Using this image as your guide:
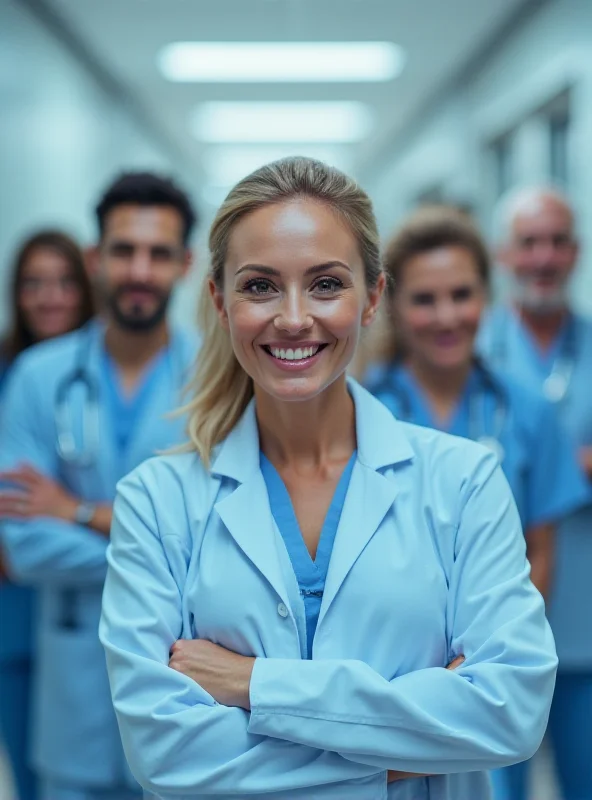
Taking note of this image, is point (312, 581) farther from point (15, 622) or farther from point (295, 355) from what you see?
point (15, 622)

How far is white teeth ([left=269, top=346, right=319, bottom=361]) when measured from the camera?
1206mm

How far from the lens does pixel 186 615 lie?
1214 mm

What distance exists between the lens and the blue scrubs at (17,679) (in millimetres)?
2238

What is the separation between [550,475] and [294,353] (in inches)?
35.8

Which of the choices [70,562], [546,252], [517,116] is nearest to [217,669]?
[70,562]

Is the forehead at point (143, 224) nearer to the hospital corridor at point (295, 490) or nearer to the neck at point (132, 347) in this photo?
the hospital corridor at point (295, 490)

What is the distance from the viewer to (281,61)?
17.8 ft

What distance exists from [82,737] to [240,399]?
937mm

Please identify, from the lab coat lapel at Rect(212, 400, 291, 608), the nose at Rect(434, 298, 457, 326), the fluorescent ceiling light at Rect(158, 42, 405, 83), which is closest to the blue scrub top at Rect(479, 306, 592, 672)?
the nose at Rect(434, 298, 457, 326)

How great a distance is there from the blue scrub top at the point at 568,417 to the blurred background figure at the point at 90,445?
0.80m

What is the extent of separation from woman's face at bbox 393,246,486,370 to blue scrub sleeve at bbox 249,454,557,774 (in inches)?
34.7

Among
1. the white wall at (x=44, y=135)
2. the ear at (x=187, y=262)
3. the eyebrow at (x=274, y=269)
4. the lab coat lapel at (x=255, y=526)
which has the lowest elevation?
the lab coat lapel at (x=255, y=526)

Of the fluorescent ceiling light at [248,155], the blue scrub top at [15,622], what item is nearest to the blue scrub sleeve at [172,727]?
the blue scrub top at [15,622]

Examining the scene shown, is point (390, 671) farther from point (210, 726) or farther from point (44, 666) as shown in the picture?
point (44, 666)
